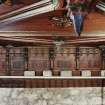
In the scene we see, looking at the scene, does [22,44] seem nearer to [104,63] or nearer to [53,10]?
[53,10]

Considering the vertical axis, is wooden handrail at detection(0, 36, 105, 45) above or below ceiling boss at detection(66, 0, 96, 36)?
below

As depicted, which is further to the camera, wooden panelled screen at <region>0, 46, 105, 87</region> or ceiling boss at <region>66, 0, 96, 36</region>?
wooden panelled screen at <region>0, 46, 105, 87</region>

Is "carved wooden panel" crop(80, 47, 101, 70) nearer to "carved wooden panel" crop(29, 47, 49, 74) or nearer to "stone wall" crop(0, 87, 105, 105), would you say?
"stone wall" crop(0, 87, 105, 105)

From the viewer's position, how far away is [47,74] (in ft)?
32.1

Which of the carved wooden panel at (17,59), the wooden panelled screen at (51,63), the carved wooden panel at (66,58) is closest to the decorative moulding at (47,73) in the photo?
the wooden panelled screen at (51,63)

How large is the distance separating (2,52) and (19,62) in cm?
45

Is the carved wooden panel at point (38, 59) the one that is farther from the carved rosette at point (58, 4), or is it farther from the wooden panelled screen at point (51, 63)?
the carved rosette at point (58, 4)

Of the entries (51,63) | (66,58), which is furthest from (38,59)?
(66,58)

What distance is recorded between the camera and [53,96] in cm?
991

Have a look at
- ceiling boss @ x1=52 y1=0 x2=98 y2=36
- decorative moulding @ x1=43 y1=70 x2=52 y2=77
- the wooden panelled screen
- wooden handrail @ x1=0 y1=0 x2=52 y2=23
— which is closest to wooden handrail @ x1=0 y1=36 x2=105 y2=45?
the wooden panelled screen

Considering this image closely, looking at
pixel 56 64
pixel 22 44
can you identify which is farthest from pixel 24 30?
pixel 56 64

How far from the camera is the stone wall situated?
9.83m

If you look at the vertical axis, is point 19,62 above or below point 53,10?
below

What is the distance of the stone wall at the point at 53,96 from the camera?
9828mm
